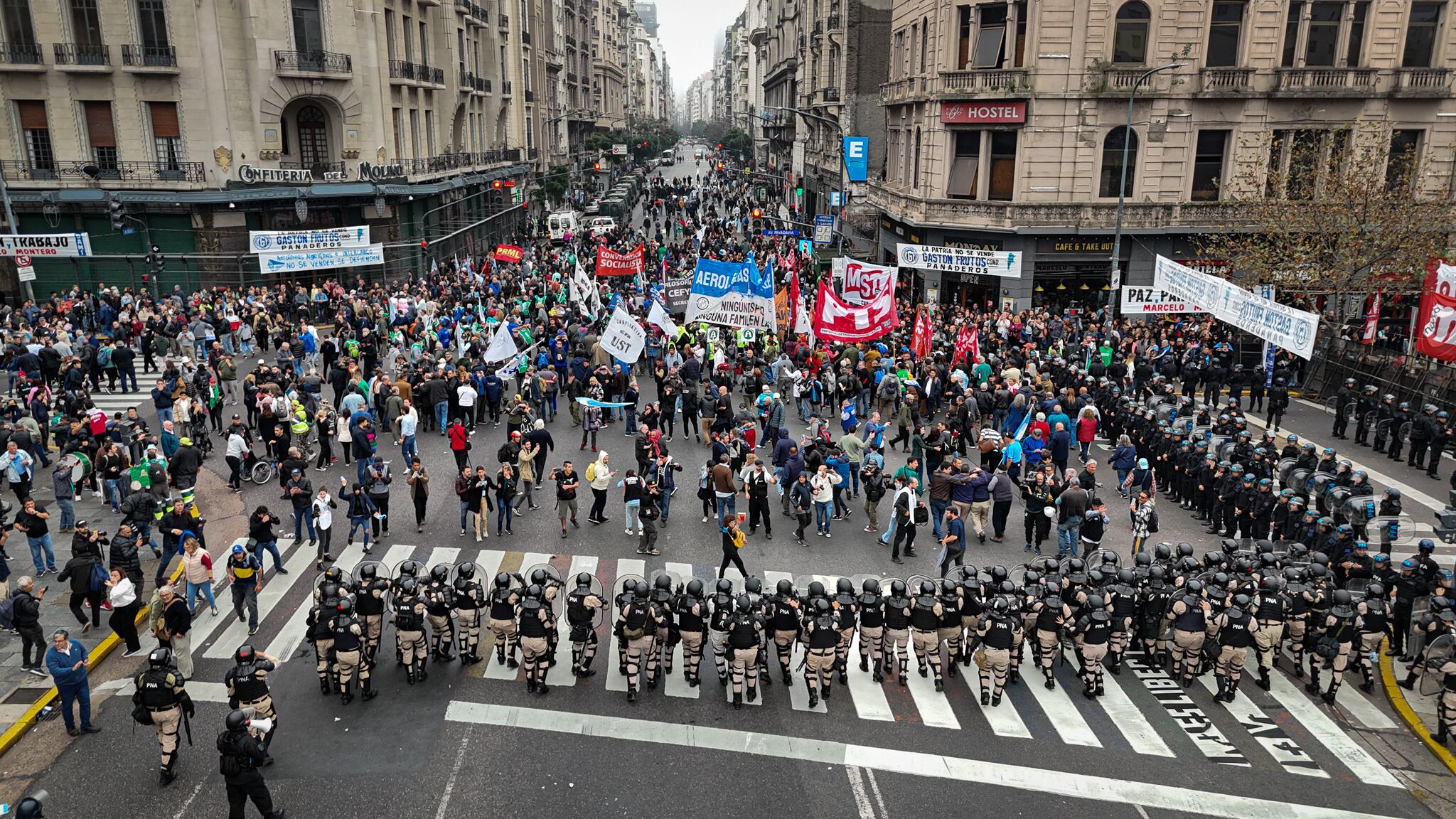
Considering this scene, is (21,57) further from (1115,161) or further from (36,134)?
(1115,161)

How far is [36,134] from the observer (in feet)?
128

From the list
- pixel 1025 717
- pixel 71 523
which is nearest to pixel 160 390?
pixel 71 523

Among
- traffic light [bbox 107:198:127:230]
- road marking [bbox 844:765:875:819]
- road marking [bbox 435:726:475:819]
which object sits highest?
traffic light [bbox 107:198:127:230]

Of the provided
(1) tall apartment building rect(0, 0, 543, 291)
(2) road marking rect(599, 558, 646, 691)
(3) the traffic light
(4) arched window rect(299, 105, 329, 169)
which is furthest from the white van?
(2) road marking rect(599, 558, 646, 691)

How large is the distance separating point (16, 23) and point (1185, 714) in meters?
45.1

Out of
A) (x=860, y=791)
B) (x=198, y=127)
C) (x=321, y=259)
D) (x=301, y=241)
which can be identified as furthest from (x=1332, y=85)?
(x=198, y=127)

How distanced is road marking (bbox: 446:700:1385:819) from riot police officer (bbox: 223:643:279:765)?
2054mm

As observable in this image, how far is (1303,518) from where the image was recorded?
53.4 ft

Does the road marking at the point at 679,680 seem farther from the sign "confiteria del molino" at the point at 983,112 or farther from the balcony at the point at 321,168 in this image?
the balcony at the point at 321,168

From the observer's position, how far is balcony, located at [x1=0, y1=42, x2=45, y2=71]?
37531mm

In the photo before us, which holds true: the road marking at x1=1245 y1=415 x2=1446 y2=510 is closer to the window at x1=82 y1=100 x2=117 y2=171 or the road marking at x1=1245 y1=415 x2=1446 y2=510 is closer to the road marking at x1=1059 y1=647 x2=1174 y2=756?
the road marking at x1=1059 y1=647 x2=1174 y2=756

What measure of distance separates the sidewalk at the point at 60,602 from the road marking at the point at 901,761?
16.2 feet

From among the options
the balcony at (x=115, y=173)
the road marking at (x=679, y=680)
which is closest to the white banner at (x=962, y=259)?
the road marking at (x=679, y=680)

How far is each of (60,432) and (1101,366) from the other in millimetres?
23950
